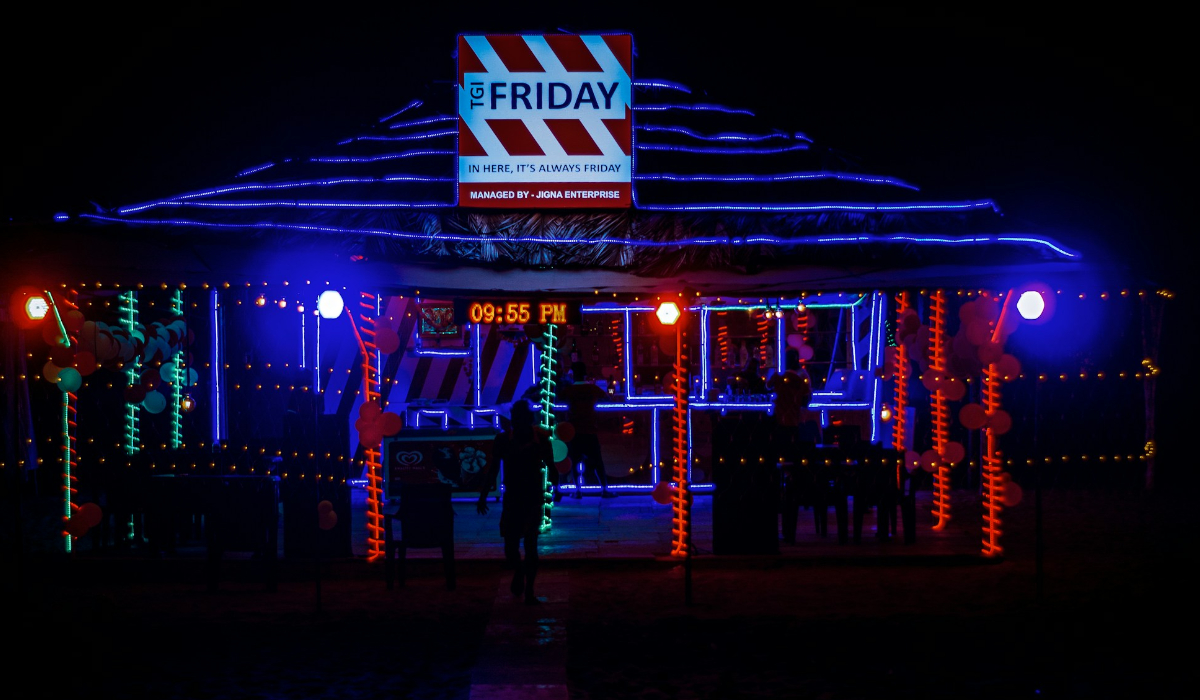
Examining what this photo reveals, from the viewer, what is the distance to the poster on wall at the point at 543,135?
11.5m

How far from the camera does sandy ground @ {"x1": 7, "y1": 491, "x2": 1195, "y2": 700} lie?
6109 millimetres

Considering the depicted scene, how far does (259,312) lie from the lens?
1513 centimetres

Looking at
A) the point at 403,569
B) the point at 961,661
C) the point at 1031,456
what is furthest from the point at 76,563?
the point at 1031,456

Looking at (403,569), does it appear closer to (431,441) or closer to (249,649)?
(249,649)

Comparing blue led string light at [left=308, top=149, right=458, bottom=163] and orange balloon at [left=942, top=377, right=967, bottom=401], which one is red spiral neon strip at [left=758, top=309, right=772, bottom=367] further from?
blue led string light at [left=308, top=149, right=458, bottom=163]

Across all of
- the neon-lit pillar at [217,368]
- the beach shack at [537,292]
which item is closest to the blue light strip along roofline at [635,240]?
the beach shack at [537,292]

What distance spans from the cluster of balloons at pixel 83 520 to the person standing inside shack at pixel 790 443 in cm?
690

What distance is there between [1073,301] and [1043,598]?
27.0 ft

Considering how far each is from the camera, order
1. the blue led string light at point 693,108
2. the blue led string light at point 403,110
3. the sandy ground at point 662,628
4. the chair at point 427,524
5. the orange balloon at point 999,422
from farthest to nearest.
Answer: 1. the blue led string light at point 403,110
2. the blue led string light at point 693,108
3. the orange balloon at point 999,422
4. the chair at point 427,524
5. the sandy ground at point 662,628

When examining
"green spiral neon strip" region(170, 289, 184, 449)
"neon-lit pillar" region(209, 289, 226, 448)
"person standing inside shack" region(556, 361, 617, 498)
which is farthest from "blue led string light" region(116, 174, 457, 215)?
"person standing inside shack" region(556, 361, 617, 498)

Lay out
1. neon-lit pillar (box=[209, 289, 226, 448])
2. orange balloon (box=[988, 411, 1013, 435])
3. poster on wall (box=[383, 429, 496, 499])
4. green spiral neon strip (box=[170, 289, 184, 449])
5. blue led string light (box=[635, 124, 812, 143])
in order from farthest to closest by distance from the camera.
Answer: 1. neon-lit pillar (box=[209, 289, 226, 448])
2. poster on wall (box=[383, 429, 496, 499])
3. blue led string light (box=[635, 124, 812, 143])
4. green spiral neon strip (box=[170, 289, 184, 449])
5. orange balloon (box=[988, 411, 1013, 435])

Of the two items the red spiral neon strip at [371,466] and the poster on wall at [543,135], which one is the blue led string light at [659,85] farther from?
the red spiral neon strip at [371,466]

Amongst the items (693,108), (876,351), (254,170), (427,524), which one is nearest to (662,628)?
(427,524)

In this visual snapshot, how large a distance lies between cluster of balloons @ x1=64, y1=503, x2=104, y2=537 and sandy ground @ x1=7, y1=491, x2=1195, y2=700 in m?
0.43
